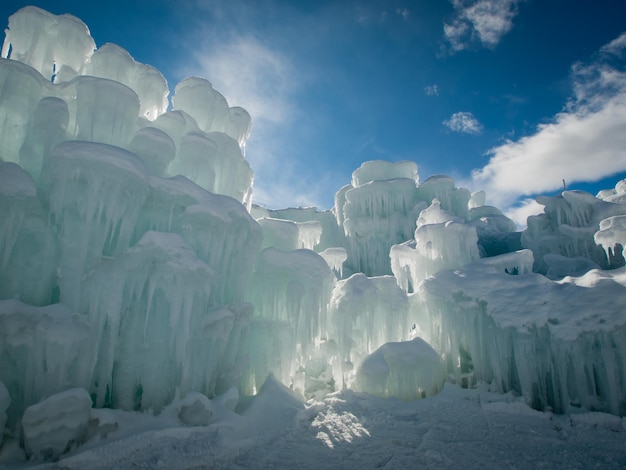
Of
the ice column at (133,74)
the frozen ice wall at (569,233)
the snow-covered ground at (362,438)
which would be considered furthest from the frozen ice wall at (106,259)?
the frozen ice wall at (569,233)

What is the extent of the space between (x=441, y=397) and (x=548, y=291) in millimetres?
4966

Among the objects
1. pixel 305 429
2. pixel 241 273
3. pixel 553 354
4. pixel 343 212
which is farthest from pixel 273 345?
pixel 343 212

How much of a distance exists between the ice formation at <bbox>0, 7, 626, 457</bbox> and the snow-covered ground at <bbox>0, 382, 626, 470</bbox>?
0.66 m

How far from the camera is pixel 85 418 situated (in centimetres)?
795

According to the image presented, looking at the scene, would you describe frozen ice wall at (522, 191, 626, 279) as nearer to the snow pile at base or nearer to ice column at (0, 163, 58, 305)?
the snow pile at base

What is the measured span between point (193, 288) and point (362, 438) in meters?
6.10

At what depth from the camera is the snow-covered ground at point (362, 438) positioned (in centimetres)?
768

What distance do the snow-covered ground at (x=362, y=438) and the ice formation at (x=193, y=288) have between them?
0.66m

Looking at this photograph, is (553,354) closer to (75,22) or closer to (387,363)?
(387,363)

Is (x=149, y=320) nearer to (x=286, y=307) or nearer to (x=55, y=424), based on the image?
(x=55, y=424)

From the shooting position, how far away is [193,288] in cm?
1039

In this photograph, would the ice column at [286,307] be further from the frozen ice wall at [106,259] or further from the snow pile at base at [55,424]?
the snow pile at base at [55,424]

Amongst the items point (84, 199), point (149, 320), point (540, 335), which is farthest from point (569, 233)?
point (84, 199)

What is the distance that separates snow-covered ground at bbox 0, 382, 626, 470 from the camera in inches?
302
